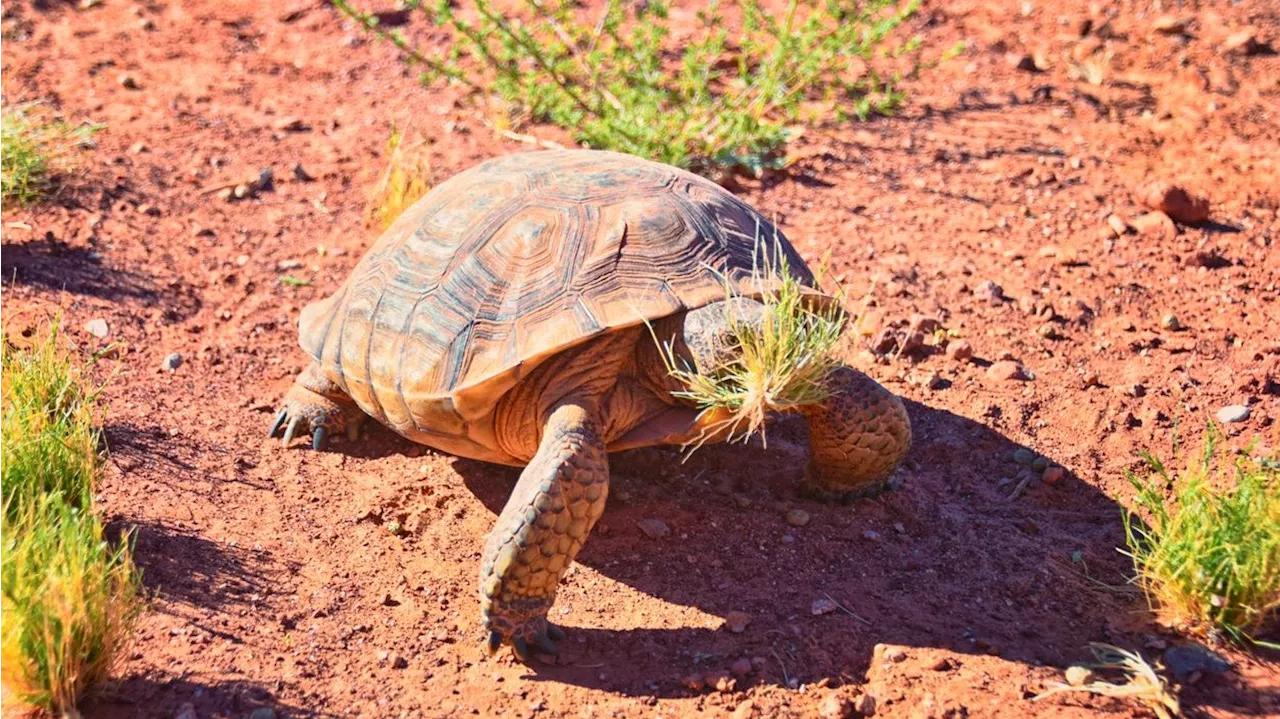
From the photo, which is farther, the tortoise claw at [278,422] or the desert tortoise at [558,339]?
the tortoise claw at [278,422]

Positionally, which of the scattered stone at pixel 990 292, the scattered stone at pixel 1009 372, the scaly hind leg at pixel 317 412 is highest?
the scattered stone at pixel 990 292

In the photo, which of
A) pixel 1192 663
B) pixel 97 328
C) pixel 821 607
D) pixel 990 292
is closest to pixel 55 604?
pixel 821 607

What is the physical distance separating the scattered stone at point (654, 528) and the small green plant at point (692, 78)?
3011mm

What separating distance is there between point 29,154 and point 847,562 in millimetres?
4914

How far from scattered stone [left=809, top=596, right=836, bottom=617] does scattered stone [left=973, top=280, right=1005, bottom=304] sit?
2401 mm

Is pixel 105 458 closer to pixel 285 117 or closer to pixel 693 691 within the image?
pixel 693 691

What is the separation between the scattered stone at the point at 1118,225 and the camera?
607cm

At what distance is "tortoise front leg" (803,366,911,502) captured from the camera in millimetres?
3953

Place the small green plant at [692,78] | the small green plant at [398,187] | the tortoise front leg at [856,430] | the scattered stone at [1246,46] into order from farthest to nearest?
the scattered stone at [1246,46] < the small green plant at [692,78] < the small green plant at [398,187] < the tortoise front leg at [856,430]

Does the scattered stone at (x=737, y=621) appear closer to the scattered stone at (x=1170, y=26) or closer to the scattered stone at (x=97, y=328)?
the scattered stone at (x=97, y=328)

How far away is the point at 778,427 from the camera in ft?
16.0

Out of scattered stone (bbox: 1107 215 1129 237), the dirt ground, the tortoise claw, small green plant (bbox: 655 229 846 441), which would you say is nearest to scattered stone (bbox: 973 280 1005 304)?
the dirt ground

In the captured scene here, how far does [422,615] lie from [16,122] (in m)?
4.26

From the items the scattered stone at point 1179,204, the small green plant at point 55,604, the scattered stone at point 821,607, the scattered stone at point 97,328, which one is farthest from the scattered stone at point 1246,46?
the small green plant at point 55,604
